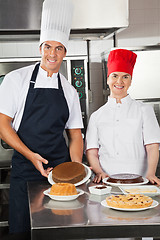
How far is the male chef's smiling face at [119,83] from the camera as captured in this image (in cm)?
224

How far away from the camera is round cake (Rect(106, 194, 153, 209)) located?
54.0 inches

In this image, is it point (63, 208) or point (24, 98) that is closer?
point (63, 208)

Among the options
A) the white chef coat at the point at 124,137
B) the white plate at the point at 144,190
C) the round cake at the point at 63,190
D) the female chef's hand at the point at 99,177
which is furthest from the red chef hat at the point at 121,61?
the round cake at the point at 63,190

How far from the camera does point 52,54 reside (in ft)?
6.59

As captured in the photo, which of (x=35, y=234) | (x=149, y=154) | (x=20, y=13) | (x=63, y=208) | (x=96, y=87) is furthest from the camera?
(x=96, y=87)

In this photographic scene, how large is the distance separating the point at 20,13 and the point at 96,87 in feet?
4.69

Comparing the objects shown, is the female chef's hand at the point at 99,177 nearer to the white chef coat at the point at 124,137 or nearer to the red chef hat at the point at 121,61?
the white chef coat at the point at 124,137

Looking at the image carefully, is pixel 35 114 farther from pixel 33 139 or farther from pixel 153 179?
pixel 153 179

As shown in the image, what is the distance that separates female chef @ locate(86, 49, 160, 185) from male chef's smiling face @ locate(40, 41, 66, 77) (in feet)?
1.24

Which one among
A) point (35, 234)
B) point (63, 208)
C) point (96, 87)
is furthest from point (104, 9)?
point (35, 234)

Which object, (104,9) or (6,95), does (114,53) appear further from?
(6,95)

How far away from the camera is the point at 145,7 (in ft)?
12.7

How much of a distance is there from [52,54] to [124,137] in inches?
24.7

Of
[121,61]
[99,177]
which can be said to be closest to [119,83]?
[121,61]
